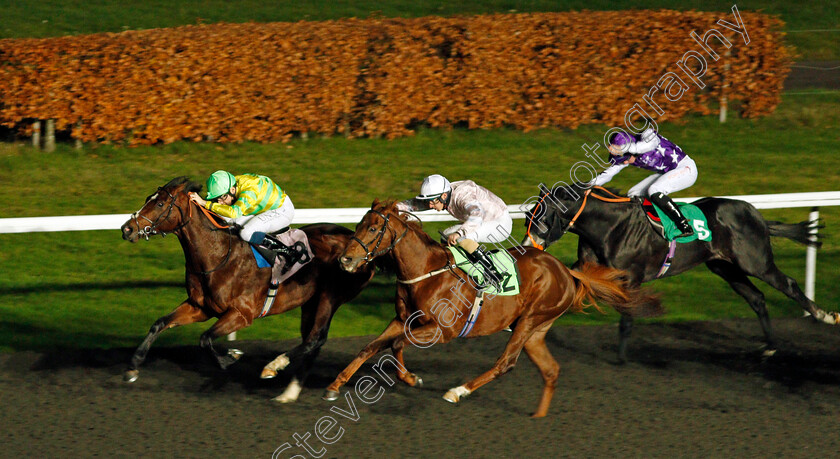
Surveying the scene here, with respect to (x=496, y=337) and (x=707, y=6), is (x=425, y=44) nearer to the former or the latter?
(x=496, y=337)

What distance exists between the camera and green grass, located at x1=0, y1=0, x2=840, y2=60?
16141mm

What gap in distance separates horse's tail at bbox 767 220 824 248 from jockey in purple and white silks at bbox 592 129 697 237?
28.0 inches

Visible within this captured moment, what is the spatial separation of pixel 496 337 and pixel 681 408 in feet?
5.61

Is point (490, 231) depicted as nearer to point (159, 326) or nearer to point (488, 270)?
point (488, 270)

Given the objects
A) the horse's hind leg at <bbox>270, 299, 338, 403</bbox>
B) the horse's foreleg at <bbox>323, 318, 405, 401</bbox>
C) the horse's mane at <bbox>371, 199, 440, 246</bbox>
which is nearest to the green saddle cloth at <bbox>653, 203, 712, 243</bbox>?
the horse's mane at <bbox>371, 199, 440, 246</bbox>

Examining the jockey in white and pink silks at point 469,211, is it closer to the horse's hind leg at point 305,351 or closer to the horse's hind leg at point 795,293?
the horse's hind leg at point 305,351

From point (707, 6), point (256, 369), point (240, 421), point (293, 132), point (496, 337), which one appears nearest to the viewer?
point (240, 421)

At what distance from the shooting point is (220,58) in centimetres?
1098

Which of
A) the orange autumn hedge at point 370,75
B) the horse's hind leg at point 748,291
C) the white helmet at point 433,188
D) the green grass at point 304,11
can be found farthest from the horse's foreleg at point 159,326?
the green grass at point 304,11

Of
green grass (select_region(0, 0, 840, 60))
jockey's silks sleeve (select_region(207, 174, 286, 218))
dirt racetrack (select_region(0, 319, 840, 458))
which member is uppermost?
green grass (select_region(0, 0, 840, 60))

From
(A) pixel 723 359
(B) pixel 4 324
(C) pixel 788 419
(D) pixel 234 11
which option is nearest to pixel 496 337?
(A) pixel 723 359

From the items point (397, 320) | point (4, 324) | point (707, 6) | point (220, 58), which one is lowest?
point (4, 324)

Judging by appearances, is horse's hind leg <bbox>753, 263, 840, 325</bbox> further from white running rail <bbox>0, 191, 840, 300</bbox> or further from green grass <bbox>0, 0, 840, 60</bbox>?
green grass <bbox>0, 0, 840, 60</bbox>

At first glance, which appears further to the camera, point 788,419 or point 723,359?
point 723,359
